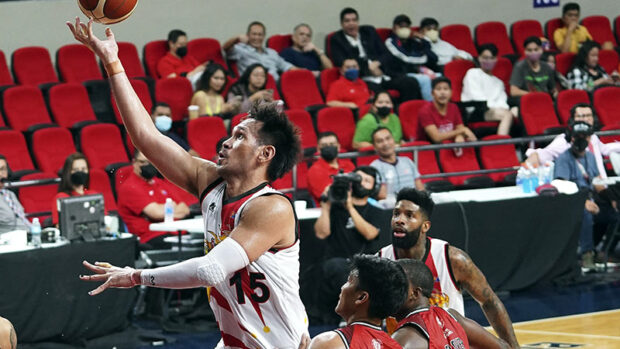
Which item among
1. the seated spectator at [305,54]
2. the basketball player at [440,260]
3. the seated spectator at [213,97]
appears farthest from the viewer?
the seated spectator at [305,54]

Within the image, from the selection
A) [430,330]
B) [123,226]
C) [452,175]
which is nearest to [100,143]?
[123,226]

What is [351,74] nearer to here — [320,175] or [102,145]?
[320,175]

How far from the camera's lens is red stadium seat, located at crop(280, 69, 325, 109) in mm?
12430

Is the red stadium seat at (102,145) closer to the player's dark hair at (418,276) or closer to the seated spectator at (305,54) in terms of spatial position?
the seated spectator at (305,54)

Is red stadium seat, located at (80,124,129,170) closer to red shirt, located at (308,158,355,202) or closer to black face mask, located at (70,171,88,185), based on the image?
black face mask, located at (70,171,88,185)

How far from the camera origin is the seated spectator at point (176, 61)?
1242cm

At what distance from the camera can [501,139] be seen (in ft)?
39.5

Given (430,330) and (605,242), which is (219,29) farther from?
(430,330)

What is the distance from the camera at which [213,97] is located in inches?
454

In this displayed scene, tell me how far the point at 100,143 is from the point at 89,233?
2549 mm

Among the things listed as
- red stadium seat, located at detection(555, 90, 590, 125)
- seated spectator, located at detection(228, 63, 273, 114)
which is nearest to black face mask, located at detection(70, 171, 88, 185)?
seated spectator, located at detection(228, 63, 273, 114)

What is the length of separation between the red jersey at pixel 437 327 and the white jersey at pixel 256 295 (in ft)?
2.00

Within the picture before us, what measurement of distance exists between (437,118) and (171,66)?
3176 mm

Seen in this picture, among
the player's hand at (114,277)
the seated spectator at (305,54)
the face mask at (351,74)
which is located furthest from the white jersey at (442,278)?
the seated spectator at (305,54)
